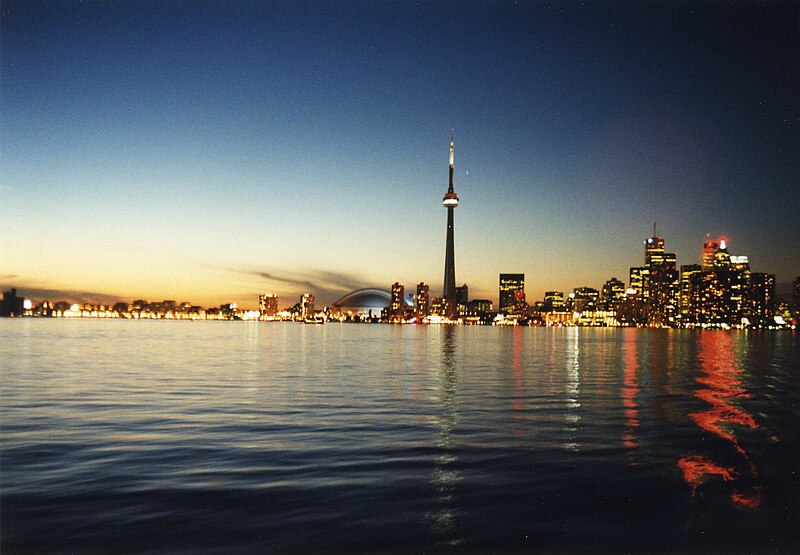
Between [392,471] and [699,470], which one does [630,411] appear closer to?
[699,470]

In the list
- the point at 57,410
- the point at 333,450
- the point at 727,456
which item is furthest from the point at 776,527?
the point at 57,410

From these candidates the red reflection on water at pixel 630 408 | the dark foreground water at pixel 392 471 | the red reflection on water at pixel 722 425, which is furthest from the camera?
the red reflection on water at pixel 630 408

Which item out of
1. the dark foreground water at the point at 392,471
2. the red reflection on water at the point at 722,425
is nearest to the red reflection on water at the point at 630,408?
the dark foreground water at the point at 392,471

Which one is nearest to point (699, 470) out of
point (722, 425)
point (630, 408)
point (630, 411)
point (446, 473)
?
point (446, 473)

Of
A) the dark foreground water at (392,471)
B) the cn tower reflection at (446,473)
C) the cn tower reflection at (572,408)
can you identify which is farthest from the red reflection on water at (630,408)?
the cn tower reflection at (446,473)

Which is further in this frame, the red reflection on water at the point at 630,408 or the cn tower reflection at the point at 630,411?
the red reflection on water at the point at 630,408

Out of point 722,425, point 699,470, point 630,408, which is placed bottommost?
point 630,408

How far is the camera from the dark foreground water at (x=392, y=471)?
10172 millimetres

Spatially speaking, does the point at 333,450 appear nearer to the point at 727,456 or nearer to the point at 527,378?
the point at 727,456

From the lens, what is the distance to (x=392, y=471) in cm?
1429

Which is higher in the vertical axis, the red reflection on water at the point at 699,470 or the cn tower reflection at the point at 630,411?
the red reflection on water at the point at 699,470

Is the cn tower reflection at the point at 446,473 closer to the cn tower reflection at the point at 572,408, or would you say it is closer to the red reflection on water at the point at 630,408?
the cn tower reflection at the point at 572,408

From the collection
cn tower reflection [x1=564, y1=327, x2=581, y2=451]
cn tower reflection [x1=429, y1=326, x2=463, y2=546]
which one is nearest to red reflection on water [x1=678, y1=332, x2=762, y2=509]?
cn tower reflection [x1=564, y1=327, x2=581, y2=451]

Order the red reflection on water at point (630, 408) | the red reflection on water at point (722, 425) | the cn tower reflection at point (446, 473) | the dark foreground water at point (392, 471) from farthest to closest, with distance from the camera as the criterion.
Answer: the red reflection on water at point (630, 408), the red reflection on water at point (722, 425), the cn tower reflection at point (446, 473), the dark foreground water at point (392, 471)
